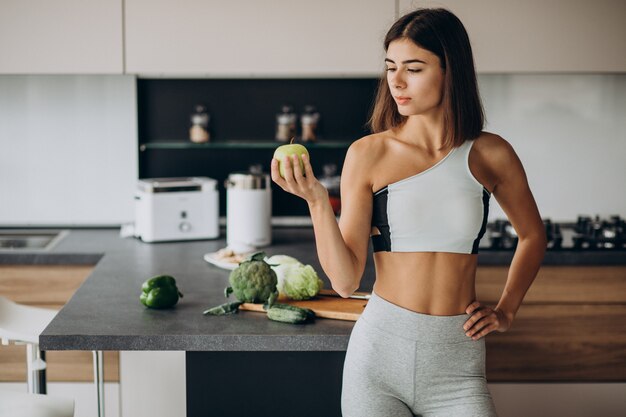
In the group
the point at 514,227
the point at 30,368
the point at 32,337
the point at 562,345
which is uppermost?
the point at 514,227

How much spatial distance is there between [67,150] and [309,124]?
1167 millimetres

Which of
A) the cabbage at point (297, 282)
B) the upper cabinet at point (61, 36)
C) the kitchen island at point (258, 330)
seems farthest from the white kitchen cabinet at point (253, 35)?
the cabbage at point (297, 282)

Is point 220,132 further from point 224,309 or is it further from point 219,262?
point 224,309

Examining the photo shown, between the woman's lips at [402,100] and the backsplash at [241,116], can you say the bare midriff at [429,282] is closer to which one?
the woman's lips at [402,100]

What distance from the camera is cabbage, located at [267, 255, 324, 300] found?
232 centimetres

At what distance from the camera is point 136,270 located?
→ 3031 mm

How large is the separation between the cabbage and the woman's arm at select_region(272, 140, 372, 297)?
528 mm

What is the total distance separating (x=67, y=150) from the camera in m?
4.13

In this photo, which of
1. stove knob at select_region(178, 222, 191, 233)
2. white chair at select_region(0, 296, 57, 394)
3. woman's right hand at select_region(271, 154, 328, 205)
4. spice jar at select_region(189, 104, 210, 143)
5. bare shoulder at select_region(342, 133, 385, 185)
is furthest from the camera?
spice jar at select_region(189, 104, 210, 143)

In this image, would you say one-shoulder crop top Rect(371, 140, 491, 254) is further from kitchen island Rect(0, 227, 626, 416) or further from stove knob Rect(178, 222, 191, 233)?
stove knob Rect(178, 222, 191, 233)

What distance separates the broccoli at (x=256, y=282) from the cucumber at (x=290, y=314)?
58mm

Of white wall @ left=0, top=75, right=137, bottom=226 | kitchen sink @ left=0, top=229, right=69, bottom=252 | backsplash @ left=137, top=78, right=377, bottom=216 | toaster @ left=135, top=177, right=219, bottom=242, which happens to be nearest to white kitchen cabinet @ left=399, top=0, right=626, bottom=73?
backsplash @ left=137, top=78, right=377, bottom=216

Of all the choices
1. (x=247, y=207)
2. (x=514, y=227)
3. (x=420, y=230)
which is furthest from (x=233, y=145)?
(x=420, y=230)

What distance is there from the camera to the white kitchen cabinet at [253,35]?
3631 millimetres
